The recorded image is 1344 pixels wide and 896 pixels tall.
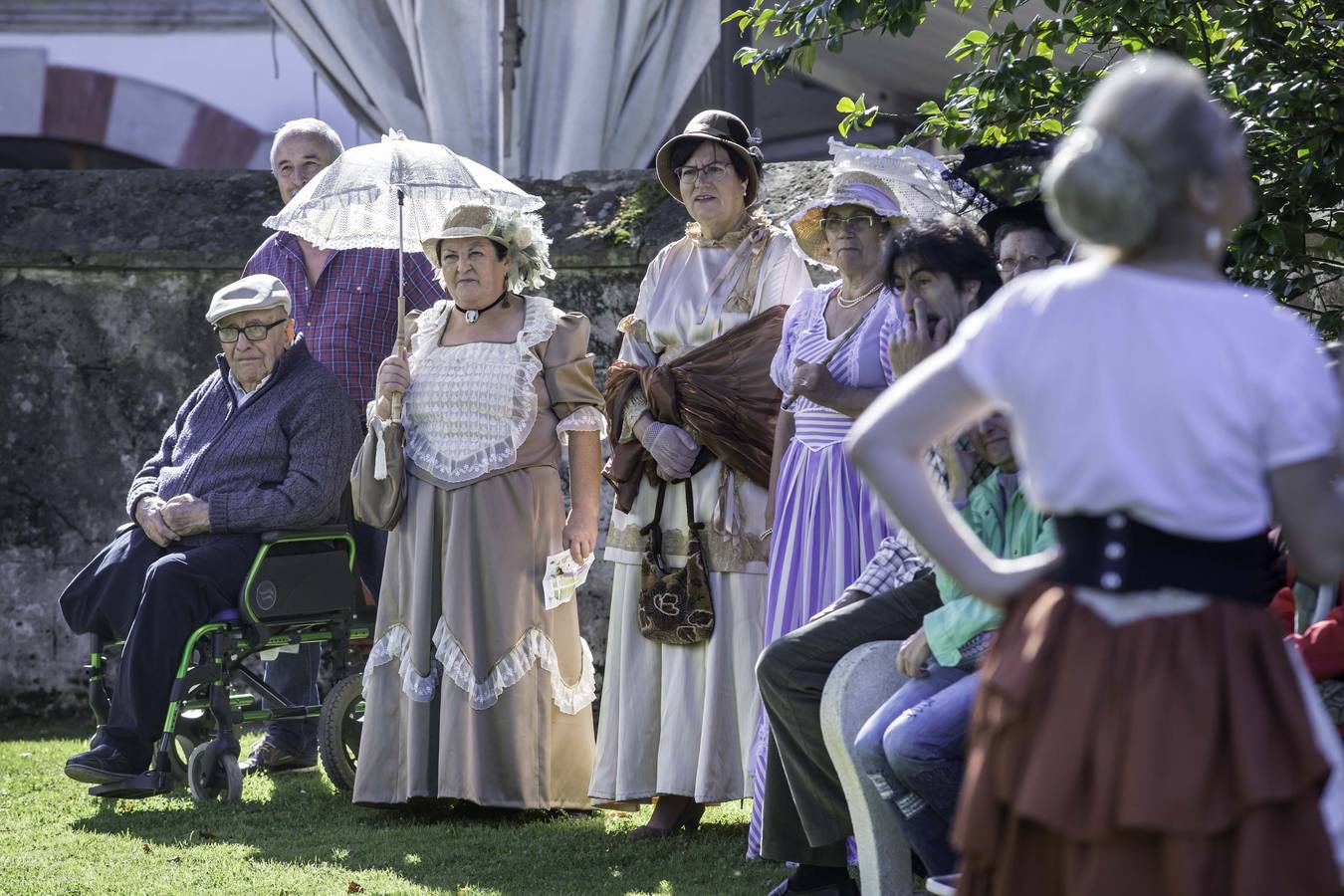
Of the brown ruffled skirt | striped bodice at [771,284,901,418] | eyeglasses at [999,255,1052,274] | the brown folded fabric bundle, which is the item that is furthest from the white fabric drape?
the brown ruffled skirt

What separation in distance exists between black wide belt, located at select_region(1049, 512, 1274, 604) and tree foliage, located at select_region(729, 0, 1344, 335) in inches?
73.4

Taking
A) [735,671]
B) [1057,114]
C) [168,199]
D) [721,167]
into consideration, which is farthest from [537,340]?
[168,199]

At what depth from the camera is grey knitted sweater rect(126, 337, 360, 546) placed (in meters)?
5.96

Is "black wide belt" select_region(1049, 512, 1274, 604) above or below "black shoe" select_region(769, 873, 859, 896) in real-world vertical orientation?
above

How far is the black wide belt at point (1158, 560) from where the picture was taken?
2293 millimetres

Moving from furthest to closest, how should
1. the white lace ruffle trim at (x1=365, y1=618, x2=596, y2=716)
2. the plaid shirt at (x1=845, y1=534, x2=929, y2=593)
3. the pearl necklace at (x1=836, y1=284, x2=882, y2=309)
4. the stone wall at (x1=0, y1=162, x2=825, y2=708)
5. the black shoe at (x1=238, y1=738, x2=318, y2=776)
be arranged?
the stone wall at (x1=0, y1=162, x2=825, y2=708)
the black shoe at (x1=238, y1=738, x2=318, y2=776)
the white lace ruffle trim at (x1=365, y1=618, x2=596, y2=716)
the pearl necklace at (x1=836, y1=284, x2=882, y2=309)
the plaid shirt at (x1=845, y1=534, x2=929, y2=593)

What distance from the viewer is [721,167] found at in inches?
214

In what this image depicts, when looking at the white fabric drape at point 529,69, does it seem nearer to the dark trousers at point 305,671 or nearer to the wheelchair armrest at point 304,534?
the dark trousers at point 305,671

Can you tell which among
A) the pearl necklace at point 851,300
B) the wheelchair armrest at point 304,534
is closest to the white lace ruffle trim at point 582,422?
the wheelchair armrest at point 304,534

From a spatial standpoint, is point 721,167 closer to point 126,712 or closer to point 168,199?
point 126,712

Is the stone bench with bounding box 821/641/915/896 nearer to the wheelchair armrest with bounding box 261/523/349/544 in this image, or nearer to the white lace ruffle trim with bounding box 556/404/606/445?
the white lace ruffle trim with bounding box 556/404/606/445

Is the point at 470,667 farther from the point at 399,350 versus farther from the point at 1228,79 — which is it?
the point at 1228,79

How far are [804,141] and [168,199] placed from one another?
638cm

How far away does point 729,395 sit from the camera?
5301mm
